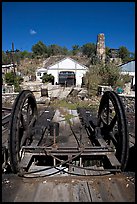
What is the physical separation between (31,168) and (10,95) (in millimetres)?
13127

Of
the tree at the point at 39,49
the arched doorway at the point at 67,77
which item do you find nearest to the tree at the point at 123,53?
the tree at the point at 39,49

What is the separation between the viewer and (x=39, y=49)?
84312mm

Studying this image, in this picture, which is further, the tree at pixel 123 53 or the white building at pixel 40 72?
the tree at pixel 123 53

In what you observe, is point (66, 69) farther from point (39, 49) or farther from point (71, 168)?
point (39, 49)

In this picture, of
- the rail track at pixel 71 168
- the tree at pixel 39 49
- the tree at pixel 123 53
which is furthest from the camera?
the tree at pixel 39 49

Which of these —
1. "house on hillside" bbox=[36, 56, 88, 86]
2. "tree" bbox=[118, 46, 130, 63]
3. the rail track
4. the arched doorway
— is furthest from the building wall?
"tree" bbox=[118, 46, 130, 63]

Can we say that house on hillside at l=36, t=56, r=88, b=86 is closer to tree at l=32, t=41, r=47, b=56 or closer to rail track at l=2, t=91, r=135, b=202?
rail track at l=2, t=91, r=135, b=202

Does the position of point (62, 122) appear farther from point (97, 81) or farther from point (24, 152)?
point (97, 81)

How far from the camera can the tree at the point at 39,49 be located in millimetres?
83213

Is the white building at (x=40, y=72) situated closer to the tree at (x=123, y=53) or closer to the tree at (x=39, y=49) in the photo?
the tree at (x=123, y=53)

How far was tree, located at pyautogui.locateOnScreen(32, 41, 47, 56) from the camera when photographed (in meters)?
83.2

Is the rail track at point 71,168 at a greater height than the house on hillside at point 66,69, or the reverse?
the house on hillside at point 66,69

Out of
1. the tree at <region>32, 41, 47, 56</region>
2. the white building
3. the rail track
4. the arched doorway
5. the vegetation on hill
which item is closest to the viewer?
the rail track

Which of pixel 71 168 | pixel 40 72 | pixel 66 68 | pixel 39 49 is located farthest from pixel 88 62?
pixel 39 49
